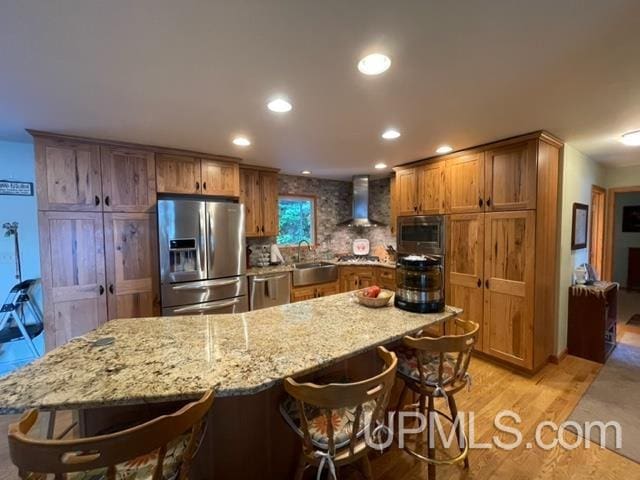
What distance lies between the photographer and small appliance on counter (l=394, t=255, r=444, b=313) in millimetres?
1913

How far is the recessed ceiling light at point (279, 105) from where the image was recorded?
6.36 feet

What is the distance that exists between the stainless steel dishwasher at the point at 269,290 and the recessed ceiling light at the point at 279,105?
2136 millimetres

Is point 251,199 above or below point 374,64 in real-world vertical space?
below

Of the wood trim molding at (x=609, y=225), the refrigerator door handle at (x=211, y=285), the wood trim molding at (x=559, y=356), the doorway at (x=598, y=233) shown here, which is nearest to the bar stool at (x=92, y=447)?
the refrigerator door handle at (x=211, y=285)

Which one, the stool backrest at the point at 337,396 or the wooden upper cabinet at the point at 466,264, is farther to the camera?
the wooden upper cabinet at the point at 466,264

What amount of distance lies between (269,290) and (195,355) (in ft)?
7.86

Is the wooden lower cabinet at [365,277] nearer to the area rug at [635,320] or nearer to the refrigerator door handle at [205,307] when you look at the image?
the refrigerator door handle at [205,307]

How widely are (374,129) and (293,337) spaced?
186 cm

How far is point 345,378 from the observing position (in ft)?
5.23

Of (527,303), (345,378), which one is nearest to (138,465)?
(345,378)

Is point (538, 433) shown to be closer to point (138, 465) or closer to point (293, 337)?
point (293, 337)

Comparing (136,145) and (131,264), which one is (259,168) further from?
(131,264)

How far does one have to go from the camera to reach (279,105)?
2.00m

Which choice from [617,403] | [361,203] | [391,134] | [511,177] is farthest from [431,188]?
[617,403]
